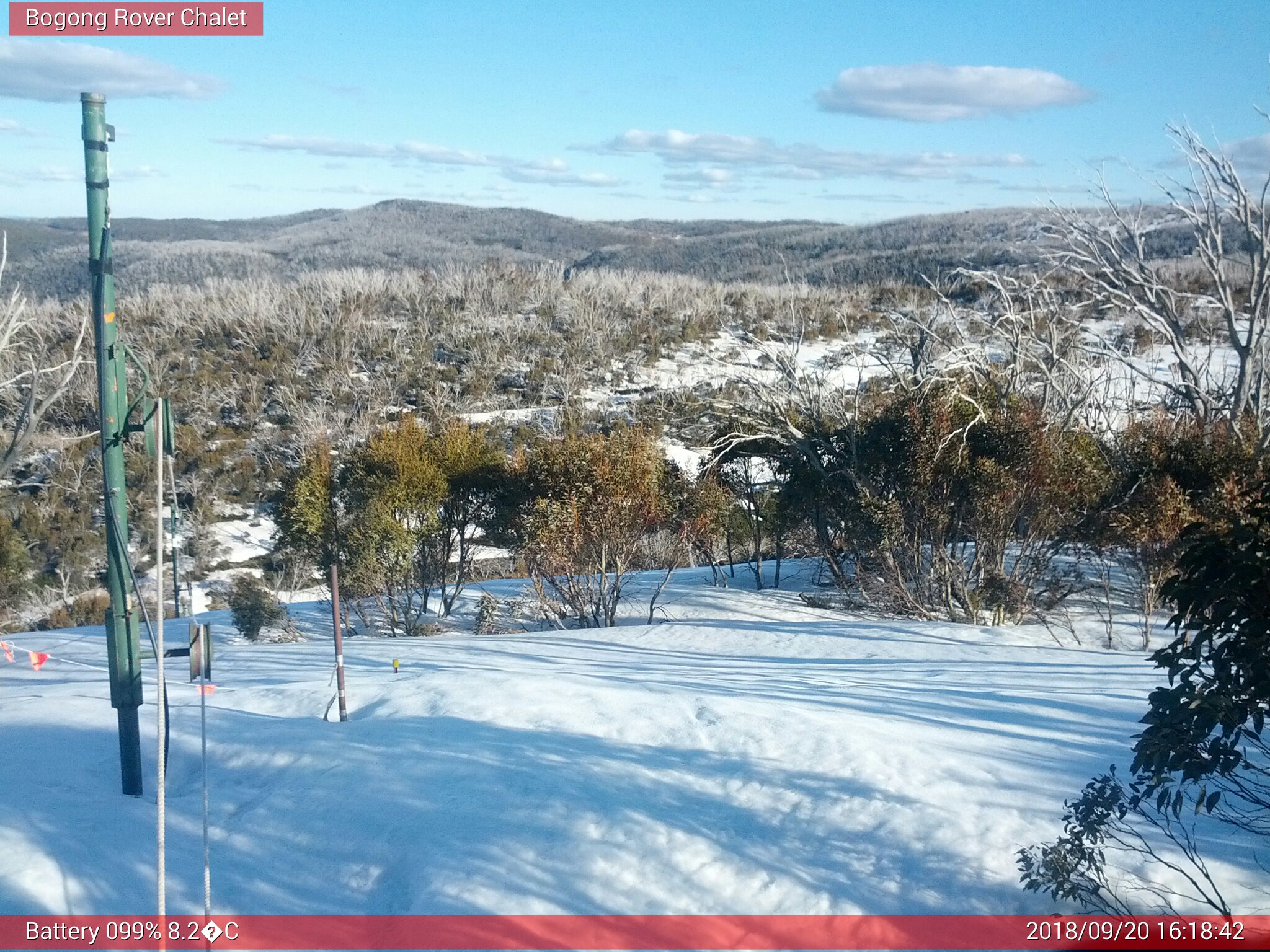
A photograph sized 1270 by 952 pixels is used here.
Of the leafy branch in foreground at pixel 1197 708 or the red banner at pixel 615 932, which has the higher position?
the leafy branch in foreground at pixel 1197 708

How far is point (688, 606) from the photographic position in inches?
604

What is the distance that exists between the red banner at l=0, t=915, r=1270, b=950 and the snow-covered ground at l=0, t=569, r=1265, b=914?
0.08m

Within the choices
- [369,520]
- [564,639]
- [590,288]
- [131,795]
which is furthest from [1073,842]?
[590,288]

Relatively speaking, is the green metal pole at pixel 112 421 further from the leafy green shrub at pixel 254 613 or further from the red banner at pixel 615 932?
the leafy green shrub at pixel 254 613

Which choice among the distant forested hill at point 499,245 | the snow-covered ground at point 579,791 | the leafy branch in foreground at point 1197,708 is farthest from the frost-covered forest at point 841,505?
the distant forested hill at point 499,245

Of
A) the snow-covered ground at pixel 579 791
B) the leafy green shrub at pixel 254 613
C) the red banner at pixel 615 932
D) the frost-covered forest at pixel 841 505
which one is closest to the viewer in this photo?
the red banner at pixel 615 932

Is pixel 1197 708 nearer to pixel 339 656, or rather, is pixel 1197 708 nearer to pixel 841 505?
pixel 339 656

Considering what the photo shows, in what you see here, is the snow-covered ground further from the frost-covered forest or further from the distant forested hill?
the distant forested hill

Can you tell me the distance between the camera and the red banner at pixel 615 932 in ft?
14.5

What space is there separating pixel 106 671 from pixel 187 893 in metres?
6.56

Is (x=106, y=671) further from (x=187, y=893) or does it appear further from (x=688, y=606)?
(x=688, y=606)

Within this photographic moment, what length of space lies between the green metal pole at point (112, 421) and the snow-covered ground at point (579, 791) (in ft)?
2.45

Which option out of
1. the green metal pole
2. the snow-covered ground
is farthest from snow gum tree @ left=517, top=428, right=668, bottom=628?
the green metal pole

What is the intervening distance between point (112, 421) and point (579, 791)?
11.8 feet
